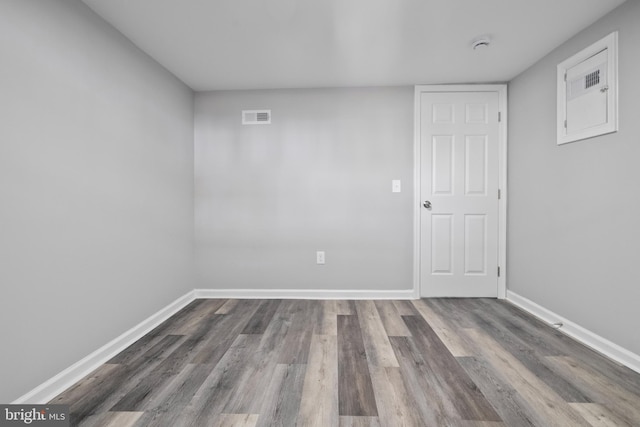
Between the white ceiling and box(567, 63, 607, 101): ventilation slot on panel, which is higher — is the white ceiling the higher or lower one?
the higher one

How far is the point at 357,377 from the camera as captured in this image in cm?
162

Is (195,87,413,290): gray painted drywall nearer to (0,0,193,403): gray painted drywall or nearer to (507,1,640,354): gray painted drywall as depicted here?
(0,0,193,403): gray painted drywall

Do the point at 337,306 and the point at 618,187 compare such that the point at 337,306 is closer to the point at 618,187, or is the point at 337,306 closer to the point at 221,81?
the point at 618,187

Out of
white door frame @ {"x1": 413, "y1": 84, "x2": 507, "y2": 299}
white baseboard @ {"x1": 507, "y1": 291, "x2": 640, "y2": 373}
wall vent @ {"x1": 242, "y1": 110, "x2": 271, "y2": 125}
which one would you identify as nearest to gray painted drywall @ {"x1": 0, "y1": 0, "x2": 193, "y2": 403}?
wall vent @ {"x1": 242, "y1": 110, "x2": 271, "y2": 125}

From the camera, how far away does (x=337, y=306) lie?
2764 mm

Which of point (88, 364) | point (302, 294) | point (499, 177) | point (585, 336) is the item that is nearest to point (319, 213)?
point (302, 294)

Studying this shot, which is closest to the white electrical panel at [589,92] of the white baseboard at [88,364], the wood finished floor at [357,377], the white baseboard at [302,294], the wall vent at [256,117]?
the wood finished floor at [357,377]

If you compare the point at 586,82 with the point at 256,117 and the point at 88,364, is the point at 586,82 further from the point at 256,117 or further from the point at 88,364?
the point at 88,364

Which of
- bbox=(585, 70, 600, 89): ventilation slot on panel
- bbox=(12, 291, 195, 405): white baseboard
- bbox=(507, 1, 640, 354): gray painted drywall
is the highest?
bbox=(585, 70, 600, 89): ventilation slot on panel

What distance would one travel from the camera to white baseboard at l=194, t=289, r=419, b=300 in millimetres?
2967

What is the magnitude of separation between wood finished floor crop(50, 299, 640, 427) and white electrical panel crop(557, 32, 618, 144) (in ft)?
5.12

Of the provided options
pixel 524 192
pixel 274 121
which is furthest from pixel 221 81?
pixel 524 192

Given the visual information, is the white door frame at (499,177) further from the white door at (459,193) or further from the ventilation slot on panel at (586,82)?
the ventilation slot on panel at (586,82)

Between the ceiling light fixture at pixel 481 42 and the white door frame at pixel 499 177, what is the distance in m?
0.74
